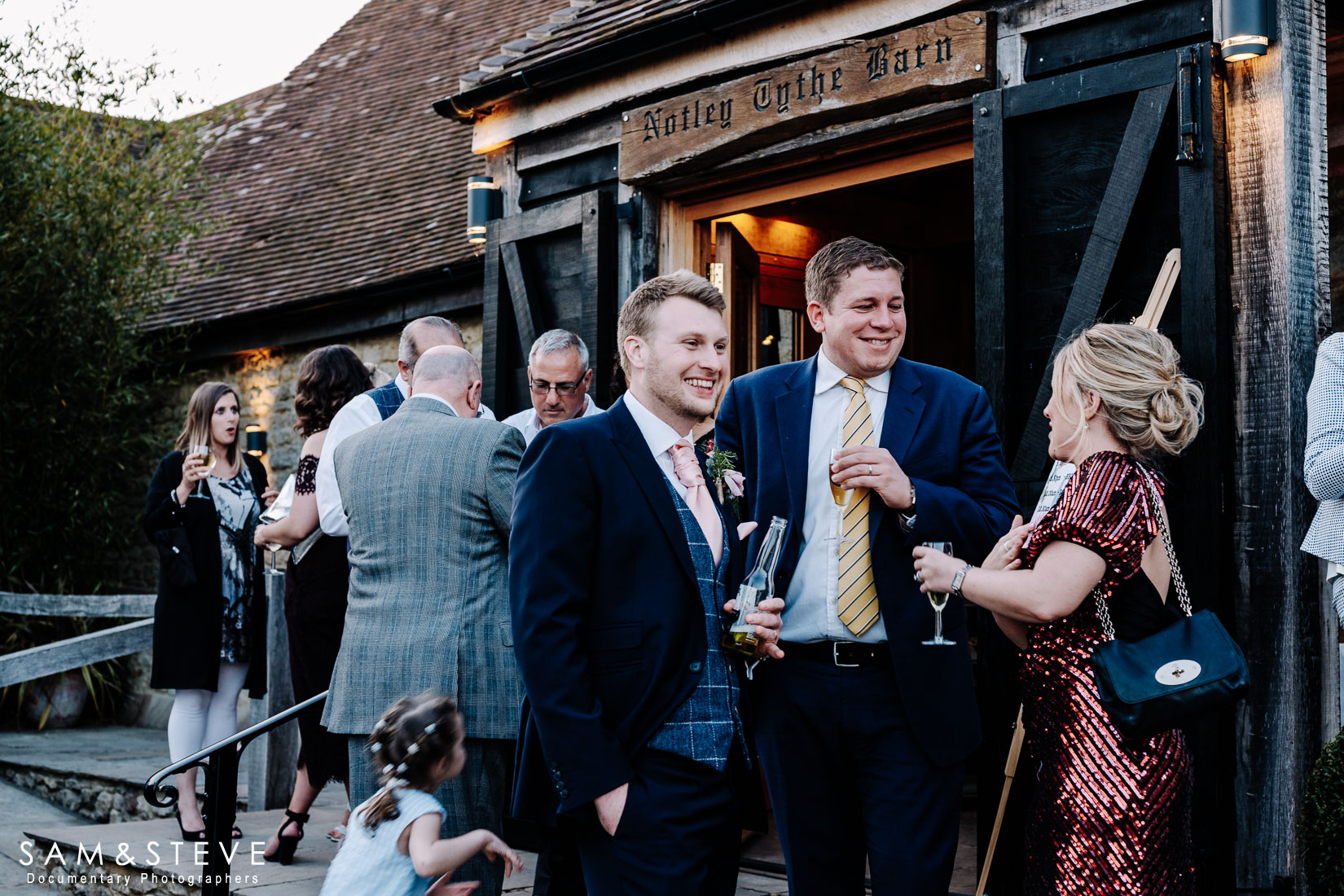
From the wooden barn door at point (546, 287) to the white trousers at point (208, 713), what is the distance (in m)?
1.96

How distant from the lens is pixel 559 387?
4574mm

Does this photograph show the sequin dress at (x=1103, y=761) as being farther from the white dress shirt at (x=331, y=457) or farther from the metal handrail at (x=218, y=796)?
the metal handrail at (x=218, y=796)

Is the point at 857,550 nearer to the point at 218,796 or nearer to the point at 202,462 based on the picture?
the point at 218,796

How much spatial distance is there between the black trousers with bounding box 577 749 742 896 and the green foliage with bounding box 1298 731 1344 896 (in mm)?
1717

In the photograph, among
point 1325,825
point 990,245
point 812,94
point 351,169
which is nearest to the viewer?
point 1325,825

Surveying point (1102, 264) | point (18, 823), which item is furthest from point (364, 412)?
point (18, 823)

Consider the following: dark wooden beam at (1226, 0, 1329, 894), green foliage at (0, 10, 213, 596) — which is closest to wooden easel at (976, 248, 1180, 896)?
dark wooden beam at (1226, 0, 1329, 894)

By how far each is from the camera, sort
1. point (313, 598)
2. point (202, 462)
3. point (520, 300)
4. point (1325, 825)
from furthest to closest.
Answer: point (520, 300) < point (202, 462) < point (313, 598) < point (1325, 825)

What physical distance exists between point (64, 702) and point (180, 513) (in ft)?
19.4

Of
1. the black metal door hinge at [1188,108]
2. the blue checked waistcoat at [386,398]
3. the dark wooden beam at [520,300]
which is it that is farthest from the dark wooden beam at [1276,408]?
the dark wooden beam at [520,300]

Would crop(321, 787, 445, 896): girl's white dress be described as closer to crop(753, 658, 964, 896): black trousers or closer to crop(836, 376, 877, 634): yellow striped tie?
crop(753, 658, 964, 896): black trousers

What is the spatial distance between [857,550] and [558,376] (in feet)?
6.22

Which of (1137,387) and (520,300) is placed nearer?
(1137,387)

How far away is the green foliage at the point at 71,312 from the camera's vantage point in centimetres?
1006
